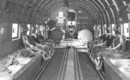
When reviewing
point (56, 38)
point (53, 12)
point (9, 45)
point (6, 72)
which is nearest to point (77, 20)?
point (53, 12)

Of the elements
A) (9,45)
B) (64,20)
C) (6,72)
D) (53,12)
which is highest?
(53,12)

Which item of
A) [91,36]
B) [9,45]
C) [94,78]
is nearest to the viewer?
[94,78]

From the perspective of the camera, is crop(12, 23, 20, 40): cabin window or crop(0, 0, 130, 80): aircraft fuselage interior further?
crop(12, 23, 20, 40): cabin window

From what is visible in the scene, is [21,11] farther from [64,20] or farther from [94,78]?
[64,20]

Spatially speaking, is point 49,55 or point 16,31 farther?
point 49,55

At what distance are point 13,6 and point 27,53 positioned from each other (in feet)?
A: 9.60

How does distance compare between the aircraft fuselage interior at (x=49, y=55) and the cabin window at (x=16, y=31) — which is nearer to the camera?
the aircraft fuselage interior at (x=49, y=55)

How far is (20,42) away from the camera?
9.10m

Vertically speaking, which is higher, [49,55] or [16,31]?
[16,31]

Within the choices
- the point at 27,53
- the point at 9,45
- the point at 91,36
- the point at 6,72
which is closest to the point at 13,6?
the point at 9,45

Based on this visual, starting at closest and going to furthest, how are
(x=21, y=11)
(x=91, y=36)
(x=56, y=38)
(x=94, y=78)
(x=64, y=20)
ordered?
(x=94, y=78)
(x=21, y=11)
(x=91, y=36)
(x=56, y=38)
(x=64, y=20)

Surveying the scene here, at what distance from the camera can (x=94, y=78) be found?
5.94 metres

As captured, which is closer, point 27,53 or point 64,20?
point 27,53

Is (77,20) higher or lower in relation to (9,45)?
higher
